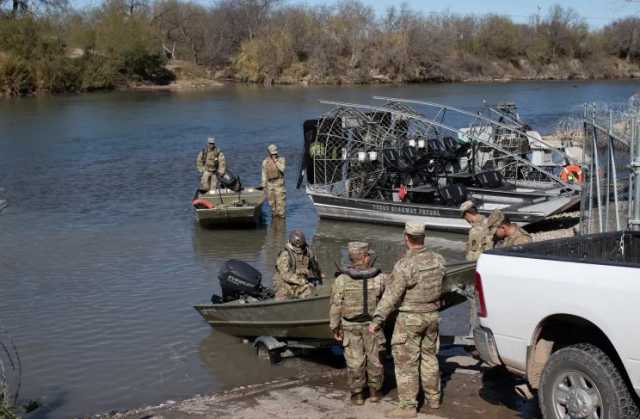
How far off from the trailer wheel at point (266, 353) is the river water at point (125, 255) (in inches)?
5.0

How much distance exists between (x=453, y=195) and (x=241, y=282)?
860cm

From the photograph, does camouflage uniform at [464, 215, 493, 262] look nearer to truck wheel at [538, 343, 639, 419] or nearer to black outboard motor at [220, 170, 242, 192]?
truck wheel at [538, 343, 639, 419]

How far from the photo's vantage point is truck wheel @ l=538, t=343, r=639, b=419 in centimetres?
591

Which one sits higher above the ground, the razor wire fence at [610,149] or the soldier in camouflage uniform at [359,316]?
the razor wire fence at [610,149]

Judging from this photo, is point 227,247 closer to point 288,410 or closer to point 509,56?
point 288,410

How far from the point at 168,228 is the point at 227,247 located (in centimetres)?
248

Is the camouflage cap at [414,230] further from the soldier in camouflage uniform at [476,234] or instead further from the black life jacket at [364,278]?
the soldier in camouflage uniform at [476,234]

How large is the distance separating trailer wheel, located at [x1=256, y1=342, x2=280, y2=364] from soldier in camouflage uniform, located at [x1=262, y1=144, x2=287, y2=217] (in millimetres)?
8715

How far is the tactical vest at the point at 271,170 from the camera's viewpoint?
63.3ft

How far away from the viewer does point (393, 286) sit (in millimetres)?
7270

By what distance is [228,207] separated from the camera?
1878cm

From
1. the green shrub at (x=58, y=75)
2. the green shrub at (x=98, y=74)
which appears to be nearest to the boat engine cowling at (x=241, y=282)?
the green shrub at (x=58, y=75)

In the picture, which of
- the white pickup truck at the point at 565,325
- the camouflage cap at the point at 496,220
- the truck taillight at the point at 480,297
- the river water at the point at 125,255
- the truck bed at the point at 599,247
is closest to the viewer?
the white pickup truck at the point at 565,325

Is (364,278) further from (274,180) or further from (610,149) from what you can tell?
(274,180)
